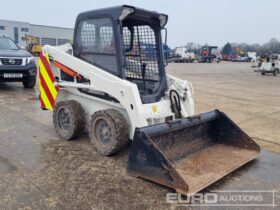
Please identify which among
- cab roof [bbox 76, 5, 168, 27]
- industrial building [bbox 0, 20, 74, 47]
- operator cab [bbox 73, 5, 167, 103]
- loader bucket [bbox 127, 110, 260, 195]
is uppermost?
industrial building [bbox 0, 20, 74, 47]

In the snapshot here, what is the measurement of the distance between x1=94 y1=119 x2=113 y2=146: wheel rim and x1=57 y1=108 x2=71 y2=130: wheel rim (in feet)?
2.21

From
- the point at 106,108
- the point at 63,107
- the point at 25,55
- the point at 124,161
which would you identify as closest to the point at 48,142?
the point at 63,107

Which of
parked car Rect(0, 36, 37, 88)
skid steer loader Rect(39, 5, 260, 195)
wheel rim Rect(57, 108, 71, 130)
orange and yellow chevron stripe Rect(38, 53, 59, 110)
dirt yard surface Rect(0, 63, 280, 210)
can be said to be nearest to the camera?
dirt yard surface Rect(0, 63, 280, 210)

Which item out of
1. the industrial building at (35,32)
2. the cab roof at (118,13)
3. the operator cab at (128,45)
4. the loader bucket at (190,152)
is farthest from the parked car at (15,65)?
the industrial building at (35,32)

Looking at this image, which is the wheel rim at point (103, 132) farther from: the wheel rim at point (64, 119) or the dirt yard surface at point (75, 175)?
the wheel rim at point (64, 119)

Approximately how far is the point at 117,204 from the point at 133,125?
1127mm

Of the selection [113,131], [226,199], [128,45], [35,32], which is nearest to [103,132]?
[113,131]

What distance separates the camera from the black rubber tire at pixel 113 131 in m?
3.71

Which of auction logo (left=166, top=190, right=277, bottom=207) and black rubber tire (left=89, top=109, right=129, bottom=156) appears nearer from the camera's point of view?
auction logo (left=166, top=190, right=277, bottom=207)

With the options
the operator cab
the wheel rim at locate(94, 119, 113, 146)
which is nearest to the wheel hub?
the wheel rim at locate(94, 119, 113, 146)

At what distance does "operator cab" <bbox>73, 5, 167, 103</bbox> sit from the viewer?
3.96 metres

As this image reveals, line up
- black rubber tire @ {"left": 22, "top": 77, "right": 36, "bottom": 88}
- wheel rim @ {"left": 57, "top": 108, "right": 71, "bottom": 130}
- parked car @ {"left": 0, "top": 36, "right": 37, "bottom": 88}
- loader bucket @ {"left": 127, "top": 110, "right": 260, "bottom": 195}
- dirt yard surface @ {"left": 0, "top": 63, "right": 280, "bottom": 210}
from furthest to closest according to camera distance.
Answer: black rubber tire @ {"left": 22, "top": 77, "right": 36, "bottom": 88}
parked car @ {"left": 0, "top": 36, "right": 37, "bottom": 88}
wheel rim @ {"left": 57, "top": 108, "right": 71, "bottom": 130}
loader bucket @ {"left": 127, "top": 110, "right": 260, "bottom": 195}
dirt yard surface @ {"left": 0, "top": 63, "right": 280, "bottom": 210}

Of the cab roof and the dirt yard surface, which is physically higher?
the cab roof

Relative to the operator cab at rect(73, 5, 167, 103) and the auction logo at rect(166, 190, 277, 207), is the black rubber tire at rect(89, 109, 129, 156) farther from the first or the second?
the auction logo at rect(166, 190, 277, 207)
